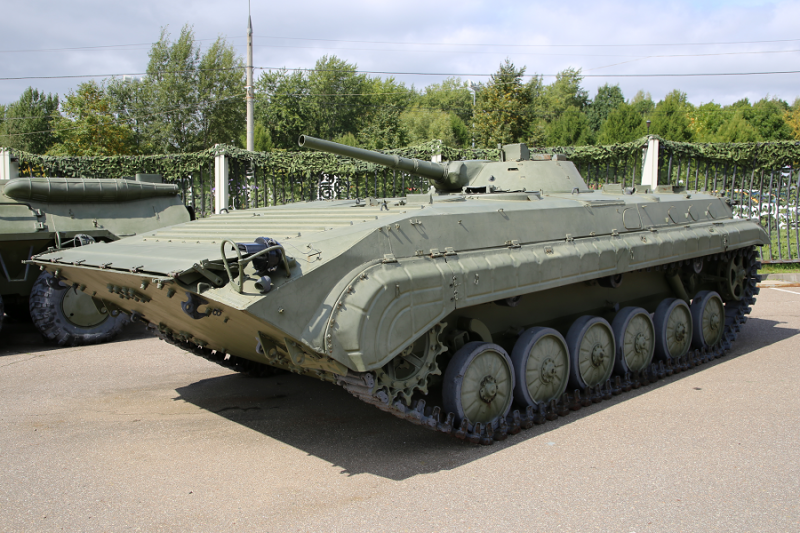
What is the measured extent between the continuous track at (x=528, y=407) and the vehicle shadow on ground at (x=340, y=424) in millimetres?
81

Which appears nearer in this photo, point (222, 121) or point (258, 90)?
point (222, 121)

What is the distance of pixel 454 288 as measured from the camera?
A: 4.72 meters

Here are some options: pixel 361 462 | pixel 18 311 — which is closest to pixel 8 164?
pixel 18 311

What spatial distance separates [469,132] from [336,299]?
3295 cm

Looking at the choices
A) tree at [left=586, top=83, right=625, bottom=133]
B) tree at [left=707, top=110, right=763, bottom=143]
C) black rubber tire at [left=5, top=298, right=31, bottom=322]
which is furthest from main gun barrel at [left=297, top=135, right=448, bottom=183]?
tree at [left=586, top=83, right=625, bottom=133]

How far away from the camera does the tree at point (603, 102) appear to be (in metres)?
59.1

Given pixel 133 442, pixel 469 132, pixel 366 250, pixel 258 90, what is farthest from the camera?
pixel 258 90

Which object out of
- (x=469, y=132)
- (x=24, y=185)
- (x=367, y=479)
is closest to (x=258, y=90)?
(x=469, y=132)

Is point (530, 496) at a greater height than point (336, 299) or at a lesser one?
lesser

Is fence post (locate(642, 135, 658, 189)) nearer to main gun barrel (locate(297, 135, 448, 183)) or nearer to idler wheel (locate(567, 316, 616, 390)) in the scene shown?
main gun barrel (locate(297, 135, 448, 183))

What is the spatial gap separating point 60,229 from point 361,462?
21.7 ft

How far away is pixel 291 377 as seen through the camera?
7.25m

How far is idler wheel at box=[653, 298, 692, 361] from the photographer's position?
24.0ft

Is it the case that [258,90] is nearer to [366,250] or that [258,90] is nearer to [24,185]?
[24,185]
